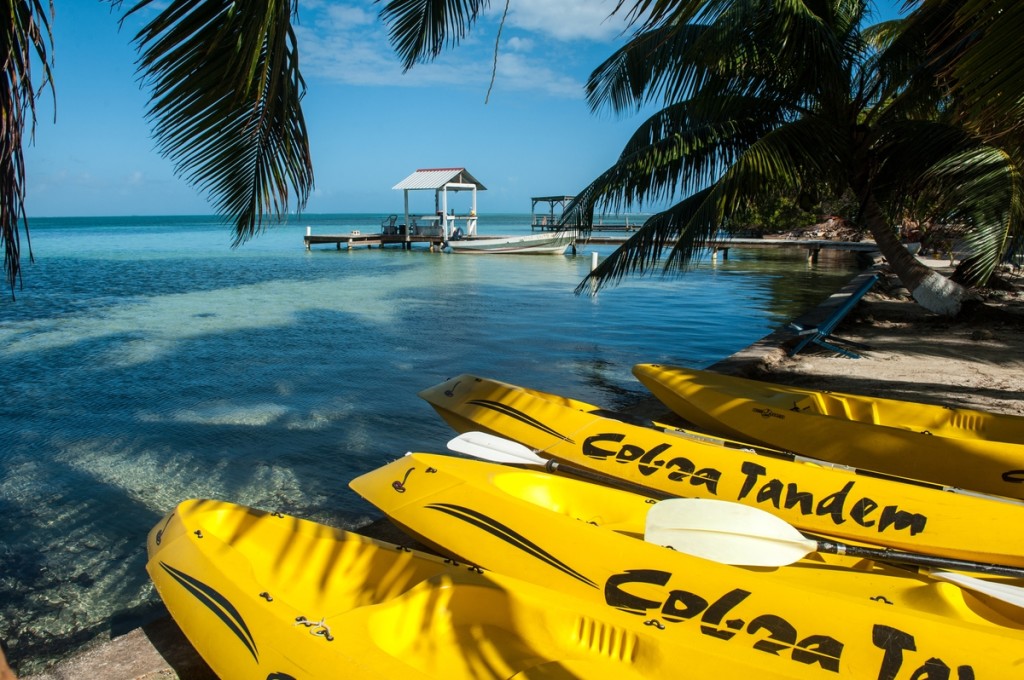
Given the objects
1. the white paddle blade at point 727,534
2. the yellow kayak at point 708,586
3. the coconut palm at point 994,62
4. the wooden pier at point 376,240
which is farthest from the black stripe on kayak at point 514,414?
the wooden pier at point 376,240

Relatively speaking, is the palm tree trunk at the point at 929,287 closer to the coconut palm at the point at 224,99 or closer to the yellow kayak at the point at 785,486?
the yellow kayak at the point at 785,486

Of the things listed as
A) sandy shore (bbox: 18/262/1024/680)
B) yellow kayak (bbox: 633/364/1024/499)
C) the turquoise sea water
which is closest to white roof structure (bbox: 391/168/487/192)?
the turquoise sea water

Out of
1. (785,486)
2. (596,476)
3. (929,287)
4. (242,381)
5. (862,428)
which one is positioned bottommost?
(242,381)

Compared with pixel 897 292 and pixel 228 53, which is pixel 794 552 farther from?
pixel 897 292

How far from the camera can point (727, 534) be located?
3.23 m

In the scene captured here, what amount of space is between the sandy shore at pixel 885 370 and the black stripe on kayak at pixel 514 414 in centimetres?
169

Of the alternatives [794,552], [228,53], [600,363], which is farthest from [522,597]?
[600,363]

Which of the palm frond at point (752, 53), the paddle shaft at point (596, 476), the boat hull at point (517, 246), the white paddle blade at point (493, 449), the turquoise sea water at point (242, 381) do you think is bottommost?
the turquoise sea water at point (242, 381)

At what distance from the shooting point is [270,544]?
3488 millimetres

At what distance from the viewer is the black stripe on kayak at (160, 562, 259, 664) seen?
110 inches

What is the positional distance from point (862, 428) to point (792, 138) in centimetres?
446

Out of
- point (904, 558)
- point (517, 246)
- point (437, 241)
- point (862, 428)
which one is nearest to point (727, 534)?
point (904, 558)

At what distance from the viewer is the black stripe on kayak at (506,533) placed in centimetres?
322

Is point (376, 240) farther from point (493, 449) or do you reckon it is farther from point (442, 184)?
point (493, 449)
